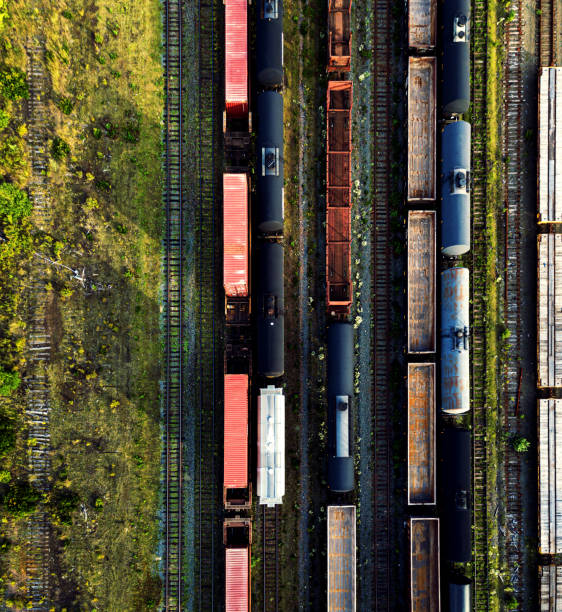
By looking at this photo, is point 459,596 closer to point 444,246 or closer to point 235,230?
point 444,246

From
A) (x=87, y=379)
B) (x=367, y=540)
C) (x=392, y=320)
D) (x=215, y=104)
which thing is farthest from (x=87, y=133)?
(x=367, y=540)

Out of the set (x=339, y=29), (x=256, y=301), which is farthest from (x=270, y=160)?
(x=339, y=29)

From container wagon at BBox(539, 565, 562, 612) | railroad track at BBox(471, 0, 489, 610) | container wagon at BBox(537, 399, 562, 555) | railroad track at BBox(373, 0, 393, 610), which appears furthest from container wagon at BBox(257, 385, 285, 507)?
container wagon at BBox(539, 565, 562, 612)

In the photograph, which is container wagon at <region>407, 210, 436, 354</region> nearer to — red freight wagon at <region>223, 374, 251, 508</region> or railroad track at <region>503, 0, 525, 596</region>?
railroad track at <region>503, 0, 525, 596</region>

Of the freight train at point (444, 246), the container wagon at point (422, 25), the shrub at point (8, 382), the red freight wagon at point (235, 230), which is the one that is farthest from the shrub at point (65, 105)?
the container wagon at point (422, 25)

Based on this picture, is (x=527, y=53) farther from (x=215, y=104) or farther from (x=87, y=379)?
(x=87, y=379)
